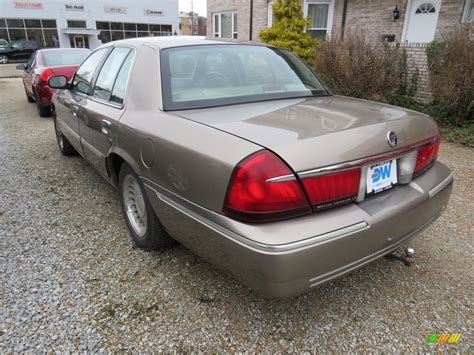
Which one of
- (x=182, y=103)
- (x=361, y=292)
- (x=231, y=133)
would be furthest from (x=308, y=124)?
(x=361, y=292)

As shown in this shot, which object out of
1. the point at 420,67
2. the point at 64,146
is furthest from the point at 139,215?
the point at 420,67

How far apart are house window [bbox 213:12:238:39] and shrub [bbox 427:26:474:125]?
11993 millimetres

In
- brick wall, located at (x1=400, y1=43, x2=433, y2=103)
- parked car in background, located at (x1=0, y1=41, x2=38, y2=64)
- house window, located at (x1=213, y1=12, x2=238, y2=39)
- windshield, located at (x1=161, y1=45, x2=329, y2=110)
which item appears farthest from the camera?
parked car in background, located at (x1=0, y1=41, x2=38, y2=64)

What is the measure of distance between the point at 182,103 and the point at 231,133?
0.64 meters

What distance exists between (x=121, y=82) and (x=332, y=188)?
74.9 inches

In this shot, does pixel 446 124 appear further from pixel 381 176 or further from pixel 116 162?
pixel 116 162

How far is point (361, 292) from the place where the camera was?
2355mm

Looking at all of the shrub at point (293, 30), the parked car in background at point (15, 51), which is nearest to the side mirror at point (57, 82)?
the shrub at point (293, 30)

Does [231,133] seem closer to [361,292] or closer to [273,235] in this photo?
[273,235]

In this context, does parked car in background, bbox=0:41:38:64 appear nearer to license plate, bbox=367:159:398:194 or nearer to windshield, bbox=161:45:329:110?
windshield, bbox=161:45:329:110

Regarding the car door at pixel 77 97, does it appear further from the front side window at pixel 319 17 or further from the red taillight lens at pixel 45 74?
the front side window at pixel 319 17

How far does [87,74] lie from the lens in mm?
3705

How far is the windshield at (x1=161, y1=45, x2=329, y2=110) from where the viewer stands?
7.87ft

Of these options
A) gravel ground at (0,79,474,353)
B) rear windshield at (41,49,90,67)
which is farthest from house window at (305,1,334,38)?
gravel ground at (0,79,474,353)
